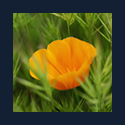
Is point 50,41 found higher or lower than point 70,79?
higher

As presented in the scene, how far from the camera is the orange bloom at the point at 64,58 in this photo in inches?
27.9

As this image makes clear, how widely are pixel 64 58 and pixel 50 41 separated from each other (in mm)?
91

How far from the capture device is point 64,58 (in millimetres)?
827

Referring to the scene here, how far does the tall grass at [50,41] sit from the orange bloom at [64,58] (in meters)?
0.03

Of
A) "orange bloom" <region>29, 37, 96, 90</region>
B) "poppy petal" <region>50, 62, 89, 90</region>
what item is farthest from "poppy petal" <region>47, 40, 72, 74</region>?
"poppy petal" <region>50, 62, 89, 90</region>

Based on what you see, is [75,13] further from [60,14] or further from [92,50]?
[92,50]

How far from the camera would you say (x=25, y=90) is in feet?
2.56

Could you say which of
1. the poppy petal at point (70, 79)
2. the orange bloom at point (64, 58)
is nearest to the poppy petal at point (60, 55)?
the orange bloom at point (64, 58)

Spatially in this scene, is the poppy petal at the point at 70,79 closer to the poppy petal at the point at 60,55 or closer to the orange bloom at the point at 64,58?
the orange bloom at the point at 64,58

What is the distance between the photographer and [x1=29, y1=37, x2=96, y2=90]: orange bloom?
708mm

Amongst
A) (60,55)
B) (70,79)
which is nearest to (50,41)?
(60,55)

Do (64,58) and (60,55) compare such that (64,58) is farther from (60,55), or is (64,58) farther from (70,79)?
(70,79)

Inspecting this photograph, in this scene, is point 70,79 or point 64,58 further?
point 64,58

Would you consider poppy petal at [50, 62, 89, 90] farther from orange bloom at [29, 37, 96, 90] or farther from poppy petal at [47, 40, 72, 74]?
poppy petal at [47, 40, 72, 74]
